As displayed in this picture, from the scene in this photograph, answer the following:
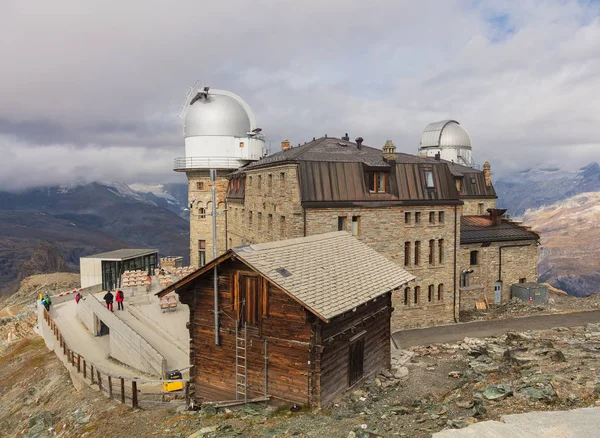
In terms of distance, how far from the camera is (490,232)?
34.0 metres

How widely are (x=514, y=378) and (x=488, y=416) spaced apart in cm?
354

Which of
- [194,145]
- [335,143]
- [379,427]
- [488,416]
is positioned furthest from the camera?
[194,145]

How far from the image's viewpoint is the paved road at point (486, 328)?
23.6 meters

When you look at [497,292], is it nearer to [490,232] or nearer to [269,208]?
[490,232]

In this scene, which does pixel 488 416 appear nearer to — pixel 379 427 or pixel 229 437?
→ pixel 379 427

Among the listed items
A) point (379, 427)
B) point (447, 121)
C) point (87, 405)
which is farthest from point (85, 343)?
point (447, 121)

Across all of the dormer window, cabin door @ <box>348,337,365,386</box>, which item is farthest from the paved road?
the dormer window

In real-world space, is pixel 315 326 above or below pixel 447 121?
below

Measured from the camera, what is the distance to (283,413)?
43.0ft

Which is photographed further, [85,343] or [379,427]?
[85,343]

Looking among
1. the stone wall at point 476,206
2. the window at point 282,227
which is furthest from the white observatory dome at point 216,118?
the stone wall at point 476,206

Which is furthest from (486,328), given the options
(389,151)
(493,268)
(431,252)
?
(389,151)

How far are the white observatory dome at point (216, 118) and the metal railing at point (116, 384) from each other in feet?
81.0

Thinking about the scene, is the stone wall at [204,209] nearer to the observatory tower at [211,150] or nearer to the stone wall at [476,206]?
the observatory tower at [211,150]
